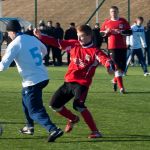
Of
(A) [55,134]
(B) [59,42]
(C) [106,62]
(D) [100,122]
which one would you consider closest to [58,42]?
(B) [59,42]

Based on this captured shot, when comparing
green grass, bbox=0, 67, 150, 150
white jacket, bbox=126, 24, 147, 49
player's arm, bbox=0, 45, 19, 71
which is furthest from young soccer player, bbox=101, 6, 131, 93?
white jacket, bbox=126, 24, 147, 49

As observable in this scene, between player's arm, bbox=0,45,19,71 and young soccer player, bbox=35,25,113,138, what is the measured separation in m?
0.82

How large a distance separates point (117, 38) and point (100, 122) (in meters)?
5.12

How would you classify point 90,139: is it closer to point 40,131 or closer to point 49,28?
point 40,131

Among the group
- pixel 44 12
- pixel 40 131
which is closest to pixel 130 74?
pixel 40 131

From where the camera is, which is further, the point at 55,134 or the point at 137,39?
the point at 137,39

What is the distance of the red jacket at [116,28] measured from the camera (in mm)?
16656

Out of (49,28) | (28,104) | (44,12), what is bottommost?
(44,12)

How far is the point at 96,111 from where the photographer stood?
1378cm

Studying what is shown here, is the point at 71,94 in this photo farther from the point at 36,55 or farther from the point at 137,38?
the point at 137,38

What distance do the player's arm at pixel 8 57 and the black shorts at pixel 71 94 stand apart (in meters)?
1.09

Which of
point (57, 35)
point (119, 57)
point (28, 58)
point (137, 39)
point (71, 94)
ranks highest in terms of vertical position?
point (28, 58)

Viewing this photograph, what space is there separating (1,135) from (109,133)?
1.68 meters

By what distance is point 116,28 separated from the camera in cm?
1673
